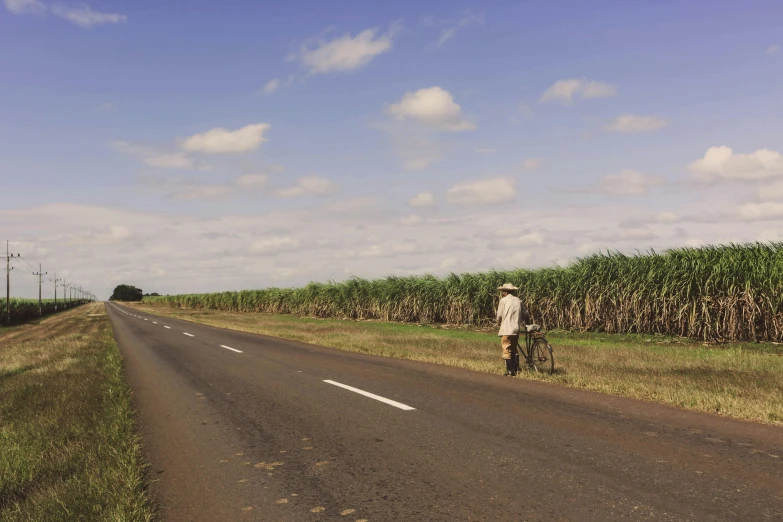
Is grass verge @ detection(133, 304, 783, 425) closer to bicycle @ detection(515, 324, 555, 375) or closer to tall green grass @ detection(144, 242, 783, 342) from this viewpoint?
bicycle @ detection(515, 324, 555, 375)

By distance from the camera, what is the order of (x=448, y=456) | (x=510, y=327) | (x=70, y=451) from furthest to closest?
(x=510, y=327)
(x=70, y=451)
(x=448, y=456)

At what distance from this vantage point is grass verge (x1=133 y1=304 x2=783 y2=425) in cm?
827

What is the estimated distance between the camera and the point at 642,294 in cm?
2034

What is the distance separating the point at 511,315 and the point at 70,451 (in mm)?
8235

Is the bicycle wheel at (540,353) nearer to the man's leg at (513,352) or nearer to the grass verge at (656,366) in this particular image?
the grass verge at (656,366)

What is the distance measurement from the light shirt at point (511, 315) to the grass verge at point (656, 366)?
1.02 m

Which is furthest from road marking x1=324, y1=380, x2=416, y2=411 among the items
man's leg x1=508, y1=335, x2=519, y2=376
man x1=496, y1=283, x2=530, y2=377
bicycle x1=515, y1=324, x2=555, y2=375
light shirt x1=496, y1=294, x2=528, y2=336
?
bicycle x1=515, y1=324, x2=555, y2=375

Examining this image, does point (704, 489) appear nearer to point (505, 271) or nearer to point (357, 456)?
point (357, 456)

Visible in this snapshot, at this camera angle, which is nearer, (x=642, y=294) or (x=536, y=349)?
(x=536, y=349)

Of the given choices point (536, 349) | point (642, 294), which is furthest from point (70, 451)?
point (642, 294)

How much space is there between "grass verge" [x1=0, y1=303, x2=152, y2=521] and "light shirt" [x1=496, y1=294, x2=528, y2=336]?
721 centimetres

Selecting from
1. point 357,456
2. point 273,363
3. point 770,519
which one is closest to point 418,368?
point 273,363

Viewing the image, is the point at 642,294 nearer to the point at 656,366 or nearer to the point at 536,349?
the point at 656,366

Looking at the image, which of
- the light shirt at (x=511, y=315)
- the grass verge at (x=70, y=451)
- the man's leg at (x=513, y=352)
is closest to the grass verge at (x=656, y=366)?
the man's leg at (x=513, y=352)
